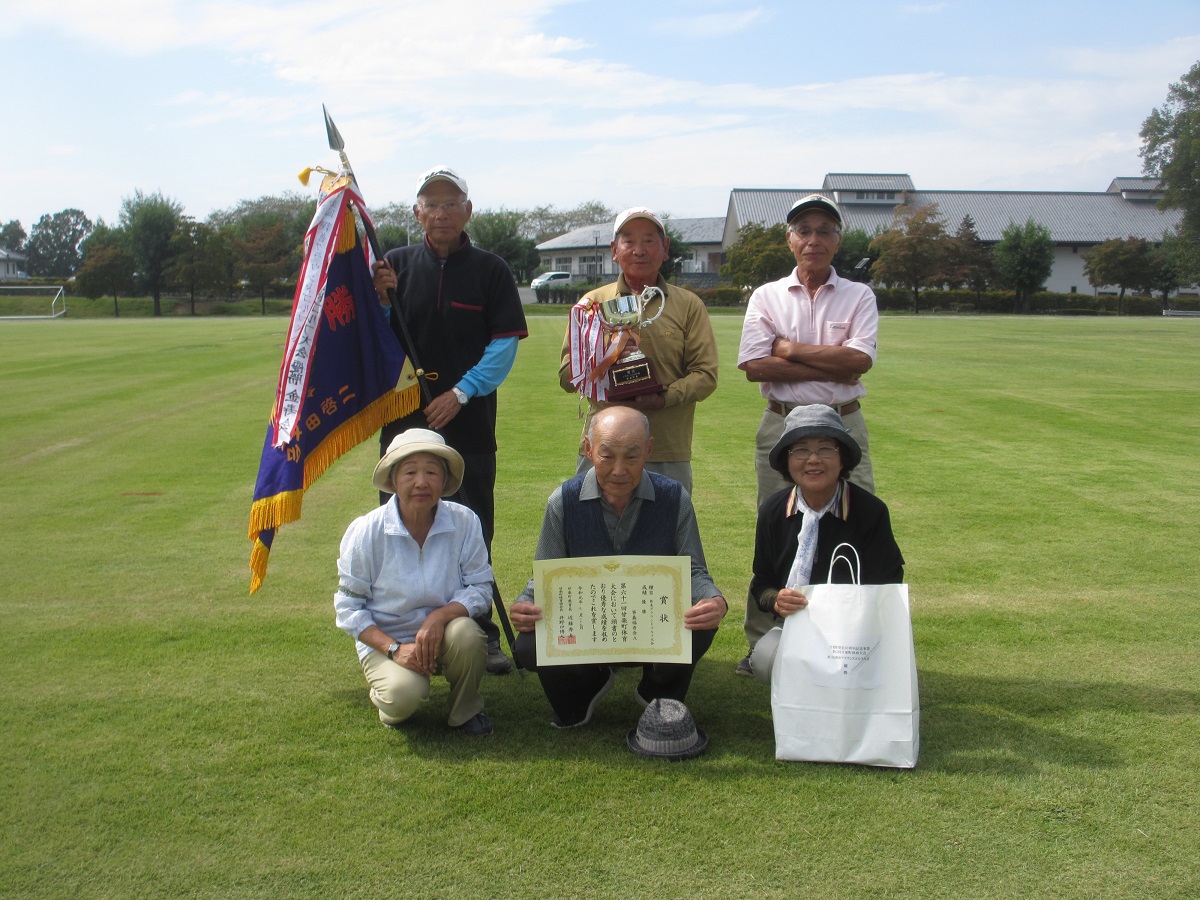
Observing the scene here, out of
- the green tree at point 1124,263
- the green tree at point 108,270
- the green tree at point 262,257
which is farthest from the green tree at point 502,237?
the green tree at point 1124,263

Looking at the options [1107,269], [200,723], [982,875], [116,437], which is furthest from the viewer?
[1107,269]

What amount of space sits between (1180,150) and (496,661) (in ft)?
199

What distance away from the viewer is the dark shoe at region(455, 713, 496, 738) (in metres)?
4.07

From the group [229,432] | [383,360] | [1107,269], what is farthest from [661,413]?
[1107,269]

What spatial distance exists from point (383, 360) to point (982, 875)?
326 cm

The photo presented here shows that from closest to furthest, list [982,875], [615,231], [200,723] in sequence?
[982,875] → [200,723] → [615,231]

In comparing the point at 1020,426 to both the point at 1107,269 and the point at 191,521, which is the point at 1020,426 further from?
the point at 1107,269

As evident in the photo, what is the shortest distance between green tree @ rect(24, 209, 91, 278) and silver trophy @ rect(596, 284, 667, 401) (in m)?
138

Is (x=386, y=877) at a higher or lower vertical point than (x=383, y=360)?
lower

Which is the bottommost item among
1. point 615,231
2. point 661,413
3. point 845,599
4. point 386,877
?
point 386,877

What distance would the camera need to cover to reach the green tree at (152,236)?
209 feet

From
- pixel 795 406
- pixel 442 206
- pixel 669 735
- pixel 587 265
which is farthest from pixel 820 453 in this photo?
pixel 587 265

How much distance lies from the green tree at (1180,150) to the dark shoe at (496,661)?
59.5 meters

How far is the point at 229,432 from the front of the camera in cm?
1269
